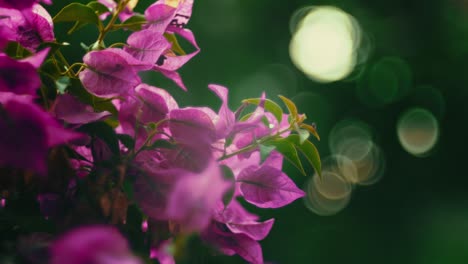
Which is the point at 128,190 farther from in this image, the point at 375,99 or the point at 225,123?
the point at 375,99

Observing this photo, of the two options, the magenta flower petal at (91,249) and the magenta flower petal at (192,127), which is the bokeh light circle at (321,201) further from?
the magenta flower petal at (91,249)

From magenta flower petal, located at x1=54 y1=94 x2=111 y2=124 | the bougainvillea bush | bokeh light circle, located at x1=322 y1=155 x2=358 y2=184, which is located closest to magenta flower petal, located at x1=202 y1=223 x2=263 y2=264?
the bougainvillea bush

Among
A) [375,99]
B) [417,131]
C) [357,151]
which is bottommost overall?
[357,151]

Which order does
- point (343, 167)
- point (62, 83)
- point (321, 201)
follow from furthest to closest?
point (321, 201), point (343, 167), point (62, 83)

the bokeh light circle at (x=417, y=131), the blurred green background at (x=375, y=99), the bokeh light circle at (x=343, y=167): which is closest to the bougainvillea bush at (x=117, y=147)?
the blurred green background at (x=375, y=99)

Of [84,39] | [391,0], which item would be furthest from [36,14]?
[391,0]

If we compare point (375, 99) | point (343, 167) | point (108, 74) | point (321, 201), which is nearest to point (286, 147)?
point (108, 74)
